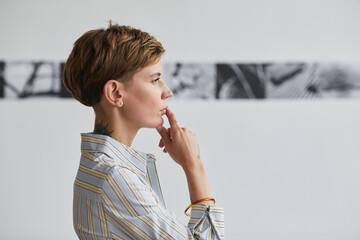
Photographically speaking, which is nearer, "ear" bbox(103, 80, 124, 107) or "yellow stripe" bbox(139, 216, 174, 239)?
"yellow stripe" bbox(139, 216, 174, 239)

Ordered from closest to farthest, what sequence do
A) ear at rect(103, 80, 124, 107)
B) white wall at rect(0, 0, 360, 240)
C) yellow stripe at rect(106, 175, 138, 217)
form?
yellow stripe at rect(106, 175, 138, 217) → ear at rect(103, 80, 124, 107) → white wall at rect(0, 0, 360, 240)

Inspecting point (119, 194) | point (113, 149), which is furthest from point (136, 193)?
point (113, 149)

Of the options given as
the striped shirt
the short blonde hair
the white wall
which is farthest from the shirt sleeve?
the white wall

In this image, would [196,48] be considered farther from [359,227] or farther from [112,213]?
[112,213]

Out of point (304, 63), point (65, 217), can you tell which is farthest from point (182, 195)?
point (304, 63)

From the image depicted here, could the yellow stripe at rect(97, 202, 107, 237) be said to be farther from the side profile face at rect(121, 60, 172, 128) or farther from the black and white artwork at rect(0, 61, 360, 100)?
the black and white artwork at rect(0, 61, 360, 100)

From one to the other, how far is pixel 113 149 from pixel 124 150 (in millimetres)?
38

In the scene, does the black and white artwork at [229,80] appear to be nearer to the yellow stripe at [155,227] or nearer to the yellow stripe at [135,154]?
the yellow stripe at [135,154]

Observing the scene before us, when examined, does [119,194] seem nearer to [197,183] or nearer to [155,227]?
[155,227]

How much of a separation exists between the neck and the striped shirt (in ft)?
0.21

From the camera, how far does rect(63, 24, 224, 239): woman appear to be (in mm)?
875

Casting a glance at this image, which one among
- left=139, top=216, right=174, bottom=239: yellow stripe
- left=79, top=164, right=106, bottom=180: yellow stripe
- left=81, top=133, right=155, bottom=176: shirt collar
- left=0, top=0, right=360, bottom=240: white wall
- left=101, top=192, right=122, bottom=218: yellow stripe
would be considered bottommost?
left=139, top=216, right=174, bottom=239: yellow stripe

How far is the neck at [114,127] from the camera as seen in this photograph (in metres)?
1.03

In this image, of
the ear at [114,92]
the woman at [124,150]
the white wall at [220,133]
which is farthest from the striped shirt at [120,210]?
the white wall at [220,133]
